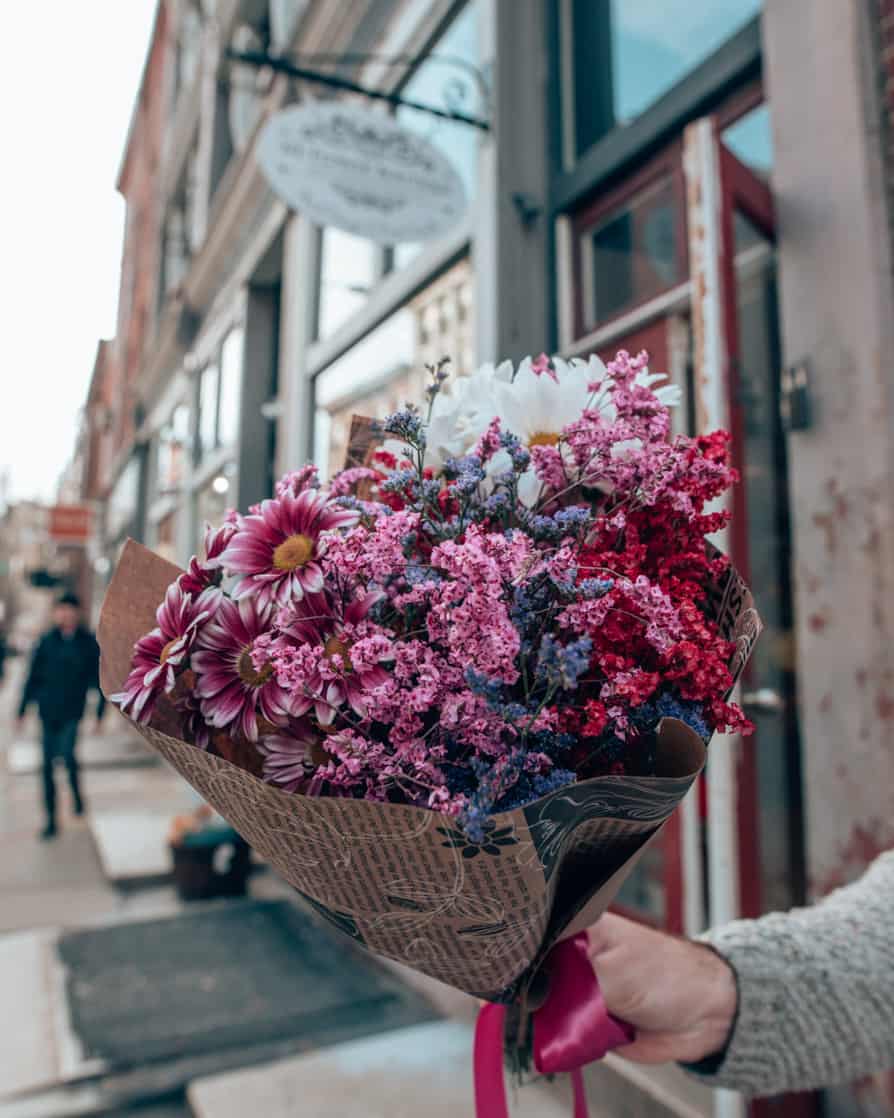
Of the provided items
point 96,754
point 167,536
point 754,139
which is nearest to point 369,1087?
point 754,139

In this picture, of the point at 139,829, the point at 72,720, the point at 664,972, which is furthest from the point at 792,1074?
→ the point at 72,720

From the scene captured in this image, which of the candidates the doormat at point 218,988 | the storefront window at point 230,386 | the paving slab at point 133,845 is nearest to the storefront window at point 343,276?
the storefront window at point 230,386

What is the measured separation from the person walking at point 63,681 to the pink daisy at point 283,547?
674 centimetres

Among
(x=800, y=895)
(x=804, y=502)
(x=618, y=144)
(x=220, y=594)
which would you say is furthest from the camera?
(x=618, y=144)

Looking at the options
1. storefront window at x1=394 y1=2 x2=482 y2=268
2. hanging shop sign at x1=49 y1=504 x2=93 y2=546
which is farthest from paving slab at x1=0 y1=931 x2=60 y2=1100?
hanging shop sign at x1=49 y1=504 x2=93 y2=546

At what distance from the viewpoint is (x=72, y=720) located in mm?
6934

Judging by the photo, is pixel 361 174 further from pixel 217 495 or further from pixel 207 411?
pixel 207 411

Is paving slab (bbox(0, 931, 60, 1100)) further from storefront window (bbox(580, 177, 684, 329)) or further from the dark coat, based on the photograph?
storefront window (bbox(580, 177, 684, 329))

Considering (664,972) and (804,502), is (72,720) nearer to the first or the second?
(804,502)

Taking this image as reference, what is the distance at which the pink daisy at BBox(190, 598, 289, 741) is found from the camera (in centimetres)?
80

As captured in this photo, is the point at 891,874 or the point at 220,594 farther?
the point at 891,874

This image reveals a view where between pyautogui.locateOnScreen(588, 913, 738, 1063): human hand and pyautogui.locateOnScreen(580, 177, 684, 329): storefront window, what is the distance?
111 inches

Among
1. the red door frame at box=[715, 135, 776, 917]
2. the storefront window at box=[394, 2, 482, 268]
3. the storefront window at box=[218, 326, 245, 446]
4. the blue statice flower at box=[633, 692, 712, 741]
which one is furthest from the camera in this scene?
the storefront window at box=[218, 326, 245, 446]

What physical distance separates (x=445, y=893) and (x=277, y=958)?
3.73 metres
